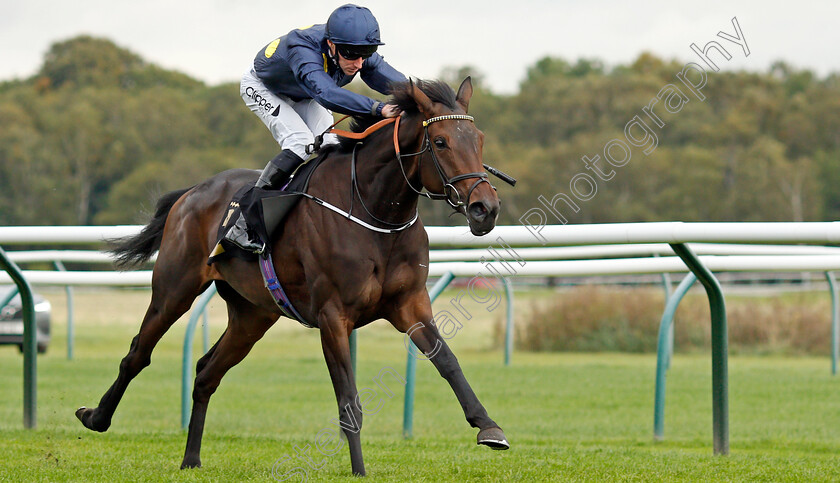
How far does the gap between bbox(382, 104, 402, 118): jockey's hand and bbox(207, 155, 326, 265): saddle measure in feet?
1.83

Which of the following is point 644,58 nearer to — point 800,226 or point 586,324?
point 586,324

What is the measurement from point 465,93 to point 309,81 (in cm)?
75

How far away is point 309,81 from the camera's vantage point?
15.4 feet

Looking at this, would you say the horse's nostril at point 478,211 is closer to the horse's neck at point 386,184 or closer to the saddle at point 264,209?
the horse's neck at point 386,184

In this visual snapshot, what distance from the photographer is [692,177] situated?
4341cm

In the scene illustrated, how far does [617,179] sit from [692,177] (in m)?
3.14

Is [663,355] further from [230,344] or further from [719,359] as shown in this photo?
[230,344]

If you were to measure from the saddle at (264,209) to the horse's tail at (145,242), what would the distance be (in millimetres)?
861

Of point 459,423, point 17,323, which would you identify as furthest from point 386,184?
point 17,323

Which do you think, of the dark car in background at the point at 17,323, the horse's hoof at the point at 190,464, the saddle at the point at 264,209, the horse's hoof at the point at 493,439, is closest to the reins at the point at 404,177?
the saddle at the point at 264,209

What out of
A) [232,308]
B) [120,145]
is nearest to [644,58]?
[120,145]

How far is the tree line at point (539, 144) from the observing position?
135ft

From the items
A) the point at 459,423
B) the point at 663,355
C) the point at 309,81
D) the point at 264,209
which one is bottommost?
the point at 459,423

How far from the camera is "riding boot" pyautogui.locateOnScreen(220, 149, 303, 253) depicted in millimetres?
4910
